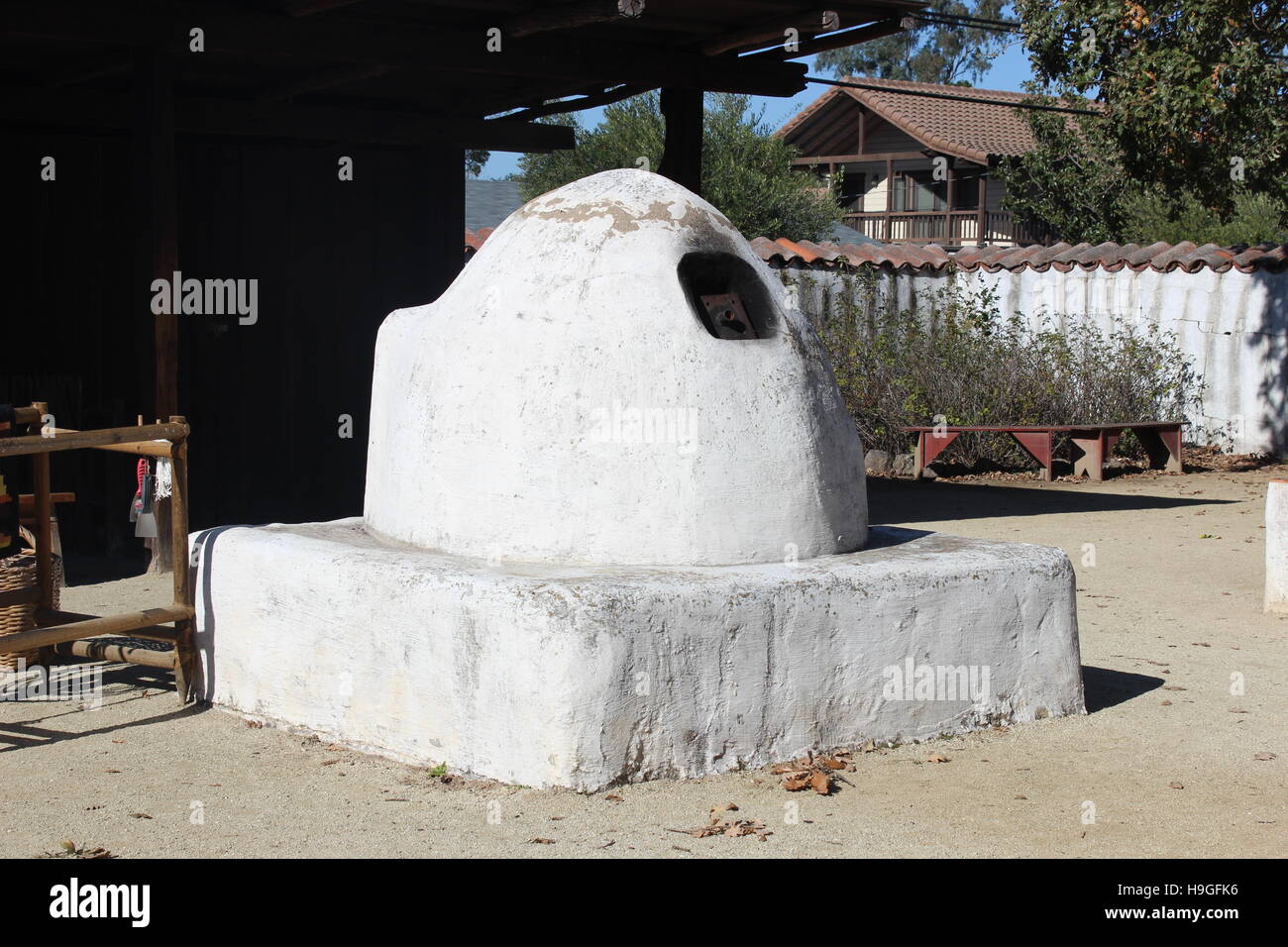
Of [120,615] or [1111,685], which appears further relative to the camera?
[1111,685]

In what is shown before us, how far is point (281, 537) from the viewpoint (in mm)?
5047

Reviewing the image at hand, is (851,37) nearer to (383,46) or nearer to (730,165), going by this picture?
(383,46)

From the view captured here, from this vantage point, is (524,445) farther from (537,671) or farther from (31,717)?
(31,717)

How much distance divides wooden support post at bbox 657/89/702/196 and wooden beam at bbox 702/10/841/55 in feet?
1.38

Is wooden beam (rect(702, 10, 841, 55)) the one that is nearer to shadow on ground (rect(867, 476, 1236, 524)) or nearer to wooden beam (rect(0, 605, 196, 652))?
shadow on ground (rect(867, 476, 1236, 524))

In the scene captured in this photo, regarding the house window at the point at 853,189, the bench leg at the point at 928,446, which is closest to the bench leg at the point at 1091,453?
the bench leg at the point at 928,446

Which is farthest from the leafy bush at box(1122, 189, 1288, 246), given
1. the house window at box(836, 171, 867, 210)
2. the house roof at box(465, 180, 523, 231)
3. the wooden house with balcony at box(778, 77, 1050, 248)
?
the house window at box(836, 171, 867, 210)

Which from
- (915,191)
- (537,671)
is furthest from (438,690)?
(915,191)

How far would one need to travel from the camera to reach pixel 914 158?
106ft

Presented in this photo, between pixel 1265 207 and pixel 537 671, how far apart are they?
74.0ft

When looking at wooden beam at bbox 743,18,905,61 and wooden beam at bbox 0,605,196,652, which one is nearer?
wooden beam at bbox 0,605,196,652

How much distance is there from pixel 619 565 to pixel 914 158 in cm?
2943

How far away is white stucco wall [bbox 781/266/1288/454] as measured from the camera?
14.4m

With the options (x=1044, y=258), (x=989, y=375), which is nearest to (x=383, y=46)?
(x=989, y=375)
